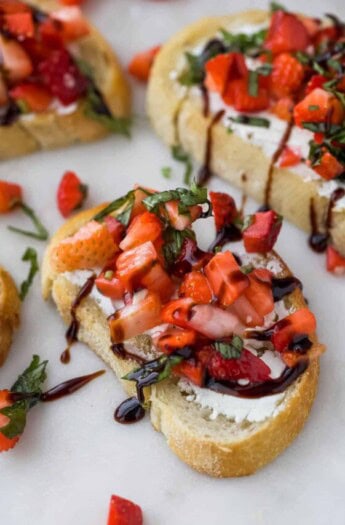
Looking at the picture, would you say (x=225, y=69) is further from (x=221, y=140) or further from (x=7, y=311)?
(x=7, y=311)

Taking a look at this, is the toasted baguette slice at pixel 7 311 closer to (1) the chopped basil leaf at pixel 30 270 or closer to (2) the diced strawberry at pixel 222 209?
(1) the chopped basil leaf at pixel 30 270

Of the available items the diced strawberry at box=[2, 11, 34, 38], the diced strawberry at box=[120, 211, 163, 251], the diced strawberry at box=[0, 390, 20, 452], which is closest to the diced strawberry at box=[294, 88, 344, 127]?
the diced strawberry at box=[120, 211, 163, 251]

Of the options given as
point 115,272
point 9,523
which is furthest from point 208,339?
point 9,523

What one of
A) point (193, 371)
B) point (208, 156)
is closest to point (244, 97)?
point (208, 156)

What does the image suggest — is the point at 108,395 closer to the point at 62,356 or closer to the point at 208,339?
the point at 62,356

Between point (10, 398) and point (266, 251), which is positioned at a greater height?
point (266, 251)
